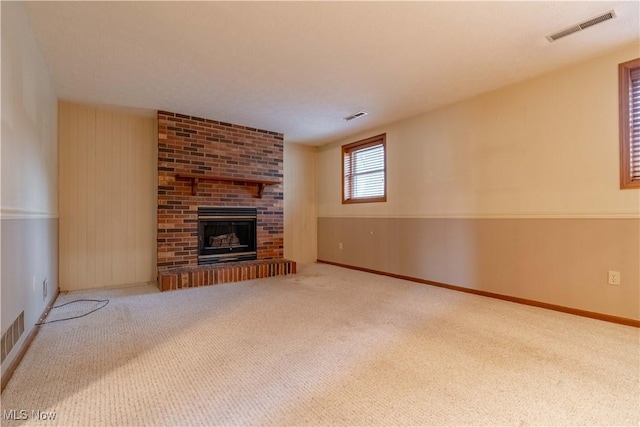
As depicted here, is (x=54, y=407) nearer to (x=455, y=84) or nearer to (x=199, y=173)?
(x=199, y=173)

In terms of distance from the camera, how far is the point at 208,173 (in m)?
4.28

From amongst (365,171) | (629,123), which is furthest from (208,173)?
(629,123)

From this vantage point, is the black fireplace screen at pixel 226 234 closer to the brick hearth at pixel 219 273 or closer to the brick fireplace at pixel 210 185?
the brick fireplace at pixel 210 185

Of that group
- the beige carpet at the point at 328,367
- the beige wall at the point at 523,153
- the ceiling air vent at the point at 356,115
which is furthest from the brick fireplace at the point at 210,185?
the beige wall at the point at 523,153

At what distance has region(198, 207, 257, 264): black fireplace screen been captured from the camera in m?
4.29

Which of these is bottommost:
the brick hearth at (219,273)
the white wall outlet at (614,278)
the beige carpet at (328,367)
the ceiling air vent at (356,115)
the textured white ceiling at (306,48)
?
the beige carpet at (328,367)

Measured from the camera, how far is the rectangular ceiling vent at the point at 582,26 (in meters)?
2.08

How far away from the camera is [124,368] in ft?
5.74

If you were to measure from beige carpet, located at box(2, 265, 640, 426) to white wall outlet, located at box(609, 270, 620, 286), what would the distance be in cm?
36

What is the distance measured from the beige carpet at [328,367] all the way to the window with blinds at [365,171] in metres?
2.16

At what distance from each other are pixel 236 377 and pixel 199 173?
3.15 meters

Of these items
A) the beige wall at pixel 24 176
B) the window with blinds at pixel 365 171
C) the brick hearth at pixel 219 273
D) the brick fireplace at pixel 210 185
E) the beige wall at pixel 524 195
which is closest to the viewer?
the beige wall at pixel 24 176

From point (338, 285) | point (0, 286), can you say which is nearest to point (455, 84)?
point (338, 285)

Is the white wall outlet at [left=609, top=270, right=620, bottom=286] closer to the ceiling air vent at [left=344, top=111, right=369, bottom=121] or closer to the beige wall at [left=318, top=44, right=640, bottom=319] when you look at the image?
the beige wall at [left=318, top=44, right=640, bottom=319]
